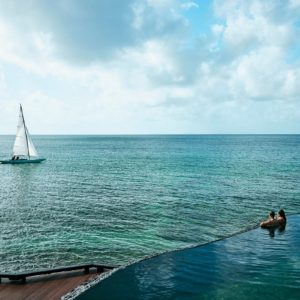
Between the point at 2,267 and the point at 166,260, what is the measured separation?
12.0 meters

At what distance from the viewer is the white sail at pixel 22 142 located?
3903 inches

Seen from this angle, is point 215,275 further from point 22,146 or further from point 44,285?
point 22,146

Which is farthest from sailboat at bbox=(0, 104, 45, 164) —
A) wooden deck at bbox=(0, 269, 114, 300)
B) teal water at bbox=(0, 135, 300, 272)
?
wooden deck at bbox=(0, 269, 114, 300)

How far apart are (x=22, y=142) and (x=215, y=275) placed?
3531 inches

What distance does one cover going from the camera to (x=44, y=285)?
18.1m

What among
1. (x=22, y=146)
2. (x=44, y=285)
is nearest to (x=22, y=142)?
(x=22, y=146)

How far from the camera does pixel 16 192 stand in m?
57.3

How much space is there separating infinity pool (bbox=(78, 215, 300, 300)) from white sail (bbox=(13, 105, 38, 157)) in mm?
83244

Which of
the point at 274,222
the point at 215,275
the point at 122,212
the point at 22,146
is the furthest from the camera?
the point at 22,146

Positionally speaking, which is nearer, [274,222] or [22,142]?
[274,222]

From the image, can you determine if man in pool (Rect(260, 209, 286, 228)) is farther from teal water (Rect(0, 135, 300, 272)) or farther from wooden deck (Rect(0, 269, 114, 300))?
wooden deck (Rect(0, 269, 114, 300))

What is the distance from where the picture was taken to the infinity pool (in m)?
17.9

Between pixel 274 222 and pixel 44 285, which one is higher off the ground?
pixel 274 222

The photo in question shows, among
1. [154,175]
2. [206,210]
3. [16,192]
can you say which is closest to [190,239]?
[206,210]
